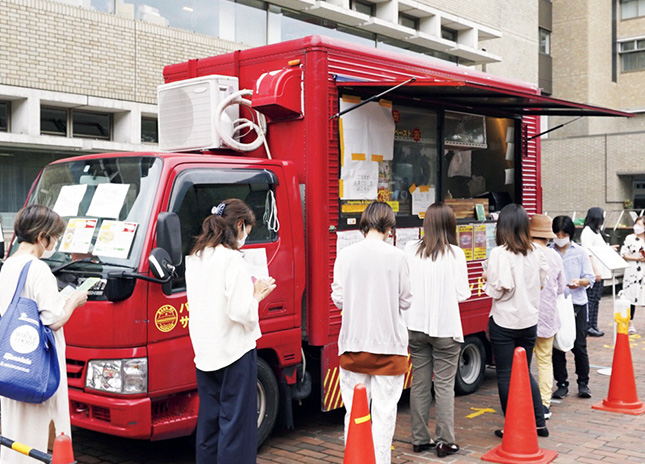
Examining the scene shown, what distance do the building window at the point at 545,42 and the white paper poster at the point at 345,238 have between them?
103 ft

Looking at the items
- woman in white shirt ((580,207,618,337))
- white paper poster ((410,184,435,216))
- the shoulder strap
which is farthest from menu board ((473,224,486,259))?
the shoulder strap

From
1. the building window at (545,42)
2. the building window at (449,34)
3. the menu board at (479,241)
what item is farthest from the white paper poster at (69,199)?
the building window at (545,42)

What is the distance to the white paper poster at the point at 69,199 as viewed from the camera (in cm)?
553

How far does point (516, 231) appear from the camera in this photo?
617cm

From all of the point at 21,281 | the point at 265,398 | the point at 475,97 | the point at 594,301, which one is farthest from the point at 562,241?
the point at 21,281

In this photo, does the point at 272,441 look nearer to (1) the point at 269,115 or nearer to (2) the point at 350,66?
(1) the point at 269,115

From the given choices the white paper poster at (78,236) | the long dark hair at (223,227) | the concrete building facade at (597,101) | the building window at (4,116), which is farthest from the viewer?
the concrete building facade at (597,101)

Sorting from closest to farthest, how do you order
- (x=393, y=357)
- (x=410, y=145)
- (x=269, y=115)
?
1. (x=393, y=357)
2. (x=269, y=115)
3. (x=410, y=145)

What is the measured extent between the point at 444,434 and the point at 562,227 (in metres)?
2.94

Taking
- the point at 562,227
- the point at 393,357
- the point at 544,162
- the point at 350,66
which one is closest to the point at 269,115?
the point at 350,66

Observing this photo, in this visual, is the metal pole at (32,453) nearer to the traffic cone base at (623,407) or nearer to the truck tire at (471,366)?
the truck tire at (471,366)

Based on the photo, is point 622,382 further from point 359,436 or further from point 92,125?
point 92,125

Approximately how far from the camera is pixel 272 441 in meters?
6.20

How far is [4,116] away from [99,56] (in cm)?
199
